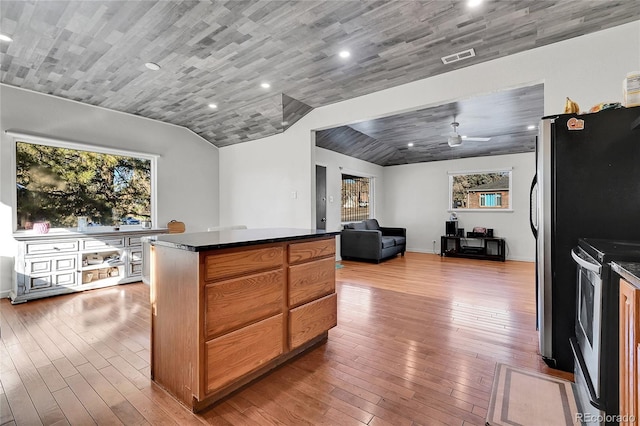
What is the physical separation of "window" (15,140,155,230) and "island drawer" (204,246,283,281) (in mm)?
4141

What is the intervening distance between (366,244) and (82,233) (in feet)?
16.3

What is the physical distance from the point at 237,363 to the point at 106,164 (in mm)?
4572

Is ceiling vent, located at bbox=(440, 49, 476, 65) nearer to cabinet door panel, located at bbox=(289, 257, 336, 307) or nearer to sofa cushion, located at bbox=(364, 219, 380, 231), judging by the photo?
cabinet door panel, located at bbox=(289, 257, 336, 307)

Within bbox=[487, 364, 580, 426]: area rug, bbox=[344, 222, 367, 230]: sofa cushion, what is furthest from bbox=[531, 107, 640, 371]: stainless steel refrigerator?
bbox=[344, 222, 367, 230]: sofa cushion

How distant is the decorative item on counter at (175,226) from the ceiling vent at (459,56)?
16.5 feet

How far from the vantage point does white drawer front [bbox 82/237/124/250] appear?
13.8ft

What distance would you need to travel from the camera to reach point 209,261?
1.63m

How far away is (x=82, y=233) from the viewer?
427cm

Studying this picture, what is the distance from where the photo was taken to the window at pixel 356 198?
24.0ft

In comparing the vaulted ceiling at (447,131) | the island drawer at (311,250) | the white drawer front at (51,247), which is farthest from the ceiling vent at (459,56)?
the white drawer front at (51,247)

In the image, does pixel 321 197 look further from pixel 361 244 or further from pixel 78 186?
pixel 78 186

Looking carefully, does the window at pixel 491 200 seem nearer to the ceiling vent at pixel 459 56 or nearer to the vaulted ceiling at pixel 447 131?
the vaulted ceiling at pixel 447 131

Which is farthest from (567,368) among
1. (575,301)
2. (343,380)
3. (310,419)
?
(310,419)

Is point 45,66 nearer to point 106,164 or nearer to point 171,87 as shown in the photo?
point 171,87
